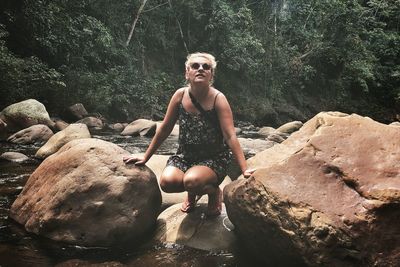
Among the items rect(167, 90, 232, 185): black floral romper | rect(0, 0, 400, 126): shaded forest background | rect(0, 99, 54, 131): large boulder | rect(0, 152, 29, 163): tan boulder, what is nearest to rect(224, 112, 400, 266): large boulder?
rect(167, 90, 232, 185): black floral romper

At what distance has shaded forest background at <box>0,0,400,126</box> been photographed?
11508 mm

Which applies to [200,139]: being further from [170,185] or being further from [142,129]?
[142,129]

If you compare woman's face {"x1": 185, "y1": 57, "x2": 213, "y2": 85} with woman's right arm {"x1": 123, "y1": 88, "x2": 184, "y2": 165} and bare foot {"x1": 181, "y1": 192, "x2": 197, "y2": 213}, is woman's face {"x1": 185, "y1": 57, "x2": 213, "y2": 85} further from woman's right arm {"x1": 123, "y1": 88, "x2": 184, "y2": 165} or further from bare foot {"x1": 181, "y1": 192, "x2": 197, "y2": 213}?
bare foot {"x1": 181, "y1": 192, "x2": 197, "y2": 213}

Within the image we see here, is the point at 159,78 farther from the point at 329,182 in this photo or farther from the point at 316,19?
the point at 329,182

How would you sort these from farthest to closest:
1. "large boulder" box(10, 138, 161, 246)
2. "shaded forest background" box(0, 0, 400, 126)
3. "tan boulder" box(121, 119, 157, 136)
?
"shaded forest background" box(0, 0, 400, 126)
"tan boulder" box(121, 119, 157, 136)
"large boulder" box(10, 138, 161, 246)

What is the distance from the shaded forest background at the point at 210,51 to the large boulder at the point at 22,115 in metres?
0.95

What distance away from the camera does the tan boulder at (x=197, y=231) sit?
3.28 metres

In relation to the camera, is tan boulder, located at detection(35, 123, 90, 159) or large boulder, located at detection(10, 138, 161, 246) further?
tan boulder, located at detection(35, 123, 90, 159)

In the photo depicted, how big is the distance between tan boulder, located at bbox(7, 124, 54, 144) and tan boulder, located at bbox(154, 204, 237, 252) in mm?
5109

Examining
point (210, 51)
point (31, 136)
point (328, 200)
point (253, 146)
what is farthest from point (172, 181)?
point (210, 51)

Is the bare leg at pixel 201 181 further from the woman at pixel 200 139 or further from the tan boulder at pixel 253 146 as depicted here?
the tan boulder at pixel 253 146

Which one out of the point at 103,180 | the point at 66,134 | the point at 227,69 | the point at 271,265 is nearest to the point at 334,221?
the point at 271,265

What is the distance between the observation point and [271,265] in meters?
2.89

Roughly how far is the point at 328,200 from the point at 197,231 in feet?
4.13
